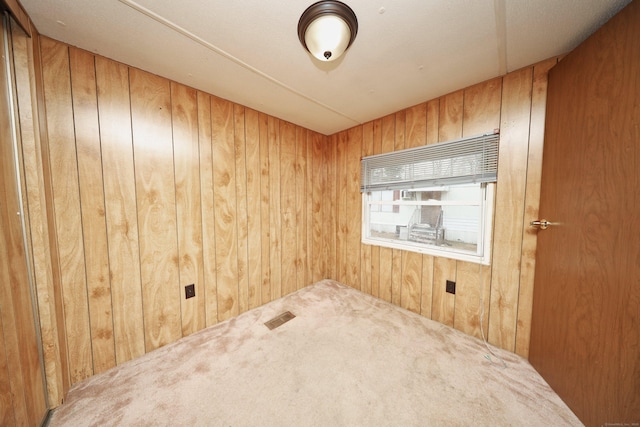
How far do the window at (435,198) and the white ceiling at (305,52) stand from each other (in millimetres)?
597

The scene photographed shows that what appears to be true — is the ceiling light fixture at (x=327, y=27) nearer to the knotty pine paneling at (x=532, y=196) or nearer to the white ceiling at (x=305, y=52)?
the white ceiling at (x=305, y=52)

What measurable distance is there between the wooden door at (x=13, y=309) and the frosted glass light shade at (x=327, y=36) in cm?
146

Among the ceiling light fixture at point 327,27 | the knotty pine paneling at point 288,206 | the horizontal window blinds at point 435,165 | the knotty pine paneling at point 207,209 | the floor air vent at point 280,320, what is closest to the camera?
the ceiling light fixture at point 327,27

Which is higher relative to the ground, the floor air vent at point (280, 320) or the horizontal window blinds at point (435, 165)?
the horizontal window blinds at point (435, 165)

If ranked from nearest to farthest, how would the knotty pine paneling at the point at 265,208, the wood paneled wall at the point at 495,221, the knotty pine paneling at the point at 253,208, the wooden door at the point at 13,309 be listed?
the wooden door at the point at 13,309, the wood paneled wall at the point at 495,221, the knotty pine paneling at the point at 253,208, the knotty pine paneling at the point at 265,208

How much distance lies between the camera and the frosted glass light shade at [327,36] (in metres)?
0.98

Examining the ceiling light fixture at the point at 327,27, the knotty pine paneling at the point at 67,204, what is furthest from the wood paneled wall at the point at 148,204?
the ceiling light fixture at the point at 327,27

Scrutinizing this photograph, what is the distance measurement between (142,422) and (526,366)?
2429mm

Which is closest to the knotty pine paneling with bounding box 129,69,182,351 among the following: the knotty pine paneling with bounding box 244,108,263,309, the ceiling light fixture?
the knotty pine paneling with bounding box 244,108,263,309

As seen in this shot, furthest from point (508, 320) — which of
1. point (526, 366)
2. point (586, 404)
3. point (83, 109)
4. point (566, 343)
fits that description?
point (83, 109)

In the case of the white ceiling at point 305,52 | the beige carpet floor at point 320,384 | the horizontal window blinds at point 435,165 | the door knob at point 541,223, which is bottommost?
the beige carpet floor at point 320,384

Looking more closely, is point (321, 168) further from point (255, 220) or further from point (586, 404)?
point (586, 404)

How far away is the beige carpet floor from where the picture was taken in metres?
1.05

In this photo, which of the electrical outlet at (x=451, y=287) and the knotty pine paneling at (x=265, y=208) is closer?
the electrical outlet at (x=451, y=287)
